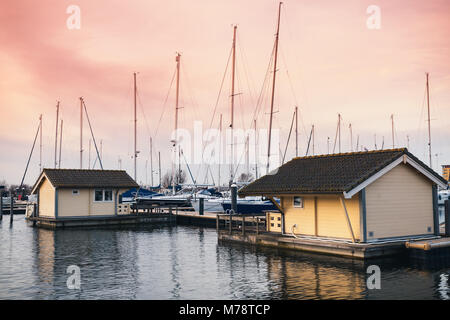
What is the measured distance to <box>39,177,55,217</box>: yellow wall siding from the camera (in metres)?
40.5

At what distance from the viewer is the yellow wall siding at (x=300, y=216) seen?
24.2 meters

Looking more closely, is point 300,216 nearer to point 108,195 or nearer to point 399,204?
point 399,204

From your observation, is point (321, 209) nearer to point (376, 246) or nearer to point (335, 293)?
point (376, 246)

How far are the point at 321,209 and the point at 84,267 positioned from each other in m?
11.8

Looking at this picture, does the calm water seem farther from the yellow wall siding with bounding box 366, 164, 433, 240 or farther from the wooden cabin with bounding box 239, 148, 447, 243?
the yellow wall siding with bounding box 366, 164, 433, 240

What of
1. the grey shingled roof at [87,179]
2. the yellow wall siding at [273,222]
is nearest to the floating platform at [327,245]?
the yellow wall siding at [273,222]

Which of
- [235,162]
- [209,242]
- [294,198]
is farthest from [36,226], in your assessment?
[294,198]

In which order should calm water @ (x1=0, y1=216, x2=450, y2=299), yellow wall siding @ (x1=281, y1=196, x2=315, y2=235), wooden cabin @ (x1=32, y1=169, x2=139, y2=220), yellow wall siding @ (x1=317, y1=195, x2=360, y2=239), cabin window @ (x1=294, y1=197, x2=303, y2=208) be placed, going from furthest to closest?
wooden cabin @ (x1=32, y1=169, x2=139, y2=220)
cabin window @ (x1=294, y1=197, x2=303, y2=208)
yellow wall siding @ (x1=281, y1=196, x2=315, y2=235)
yellow wall siding @ (x1=317, y1=195, x2=360, y2=239)
calm water @ (x1=0, y1=216, x2=450, y2=299)

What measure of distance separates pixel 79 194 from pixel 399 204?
27808mm

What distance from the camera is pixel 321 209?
933 inches

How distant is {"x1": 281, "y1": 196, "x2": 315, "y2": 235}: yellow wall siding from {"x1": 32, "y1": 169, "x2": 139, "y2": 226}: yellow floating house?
20.8 metres

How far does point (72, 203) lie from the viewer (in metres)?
40.5

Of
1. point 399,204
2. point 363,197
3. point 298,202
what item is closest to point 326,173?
point 298,202

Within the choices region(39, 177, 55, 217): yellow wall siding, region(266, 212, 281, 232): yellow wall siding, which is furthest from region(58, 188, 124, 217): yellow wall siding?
region(266, 212, 281, 232): yellow wall siding
